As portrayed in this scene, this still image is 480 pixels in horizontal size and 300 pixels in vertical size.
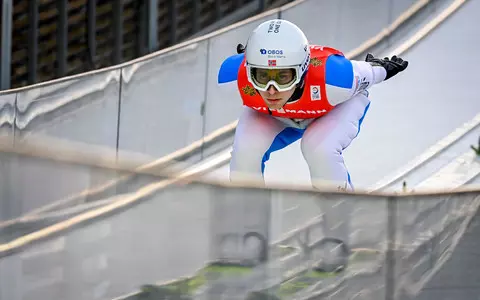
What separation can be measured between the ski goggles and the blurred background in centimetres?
112

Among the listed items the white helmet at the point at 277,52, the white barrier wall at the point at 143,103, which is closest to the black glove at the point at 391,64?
the white helmet at the point at 277,52

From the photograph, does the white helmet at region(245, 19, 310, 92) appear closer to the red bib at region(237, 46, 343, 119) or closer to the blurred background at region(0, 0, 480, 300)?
the red bib at region(237, 46, 343, 119)

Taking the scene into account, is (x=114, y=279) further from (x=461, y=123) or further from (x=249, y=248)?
(x=461, y=123)

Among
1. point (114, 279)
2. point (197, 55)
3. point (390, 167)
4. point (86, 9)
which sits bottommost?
point (114, 279)

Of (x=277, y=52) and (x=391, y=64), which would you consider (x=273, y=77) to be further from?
(x=391, y=64)

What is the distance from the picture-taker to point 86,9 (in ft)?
41.4

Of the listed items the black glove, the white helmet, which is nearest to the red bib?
the white helmet

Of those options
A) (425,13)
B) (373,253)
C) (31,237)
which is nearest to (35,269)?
(31,237)

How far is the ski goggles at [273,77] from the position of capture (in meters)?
6.77

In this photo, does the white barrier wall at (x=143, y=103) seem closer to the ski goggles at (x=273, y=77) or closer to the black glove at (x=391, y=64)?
the ski goggles at (x=273, y=77)

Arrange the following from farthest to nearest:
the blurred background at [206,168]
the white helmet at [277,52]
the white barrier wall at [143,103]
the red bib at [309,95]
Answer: the white barrier wall at [143,103] → the red bib at [309,95] → the white helmet at [277,52] → the blurred background at [206,168]

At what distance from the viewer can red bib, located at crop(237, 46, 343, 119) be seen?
692 centimetres

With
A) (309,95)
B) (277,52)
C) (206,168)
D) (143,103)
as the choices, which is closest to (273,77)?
(277,52)

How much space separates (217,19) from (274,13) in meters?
3.58
